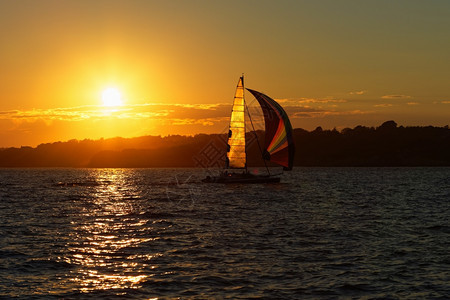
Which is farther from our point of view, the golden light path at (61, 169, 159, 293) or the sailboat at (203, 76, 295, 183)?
the sailboat at (203, 76, 295, 183)

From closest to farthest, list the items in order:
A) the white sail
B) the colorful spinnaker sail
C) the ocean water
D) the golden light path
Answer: the ocean water, the golden light path, the colorful spinnaker sail, the white sail

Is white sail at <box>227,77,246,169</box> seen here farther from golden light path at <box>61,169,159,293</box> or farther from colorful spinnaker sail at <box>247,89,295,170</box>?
golden light path at <box>61,169,159,293</box>

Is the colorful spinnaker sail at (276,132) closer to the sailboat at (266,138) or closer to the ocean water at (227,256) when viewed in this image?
the sailboat at (266,138)

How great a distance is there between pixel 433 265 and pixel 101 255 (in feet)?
45.9

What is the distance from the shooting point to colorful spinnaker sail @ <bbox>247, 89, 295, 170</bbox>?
235 ft

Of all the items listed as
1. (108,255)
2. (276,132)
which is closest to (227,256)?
(108,255)

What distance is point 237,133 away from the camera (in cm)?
7606

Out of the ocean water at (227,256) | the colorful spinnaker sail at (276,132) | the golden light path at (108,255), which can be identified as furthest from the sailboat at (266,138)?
the golden light path at (108,255)

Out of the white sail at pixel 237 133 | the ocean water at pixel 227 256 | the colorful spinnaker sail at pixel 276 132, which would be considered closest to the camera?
the ocean water at pixel 227 256

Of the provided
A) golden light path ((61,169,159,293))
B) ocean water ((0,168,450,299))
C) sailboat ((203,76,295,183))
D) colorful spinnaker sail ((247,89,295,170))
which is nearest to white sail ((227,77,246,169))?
sailboat ((203,76,295,183))

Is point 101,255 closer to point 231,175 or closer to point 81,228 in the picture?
point 81,228

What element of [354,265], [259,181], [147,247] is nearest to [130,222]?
[147,247]

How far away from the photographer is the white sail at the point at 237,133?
247ft

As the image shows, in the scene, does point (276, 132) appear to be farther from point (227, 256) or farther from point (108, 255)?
point (108, 255)
